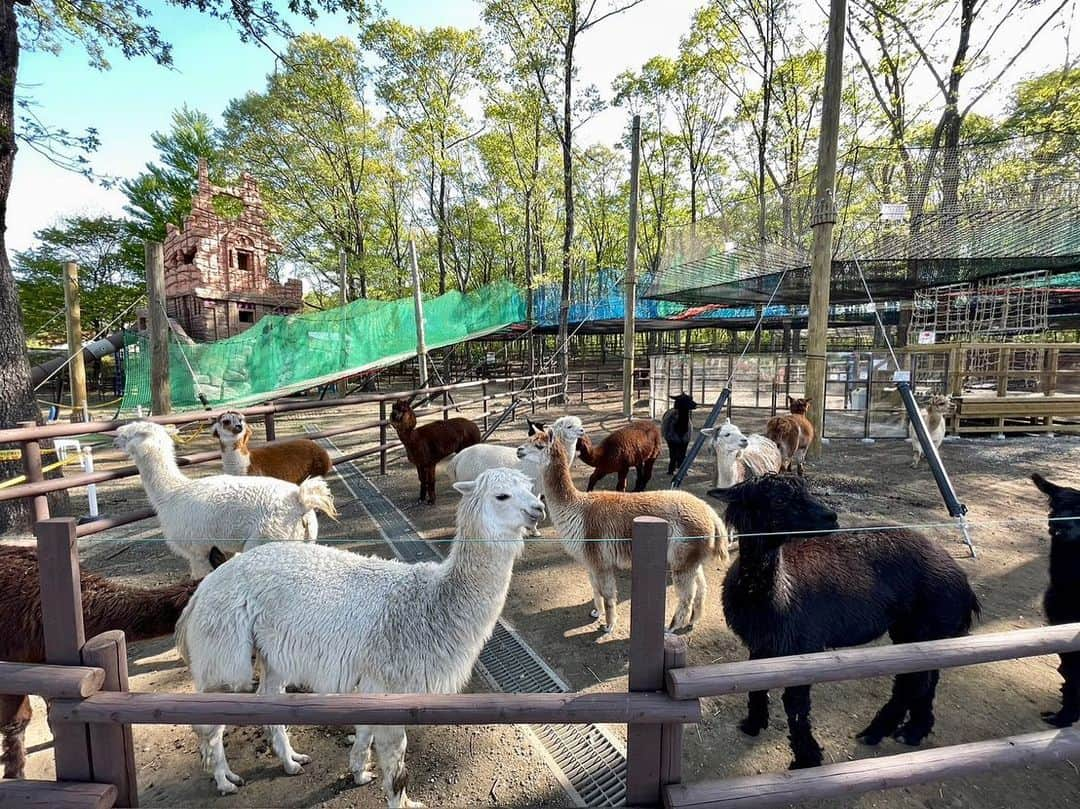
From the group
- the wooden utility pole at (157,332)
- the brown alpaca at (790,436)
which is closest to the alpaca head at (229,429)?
Result: the wooden utility pole at (157,332)

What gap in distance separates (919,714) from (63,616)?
4.03 metres

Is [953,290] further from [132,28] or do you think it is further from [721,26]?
[132,28]

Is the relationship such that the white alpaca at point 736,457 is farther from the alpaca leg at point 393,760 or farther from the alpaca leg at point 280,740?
the alpaca leg at point 280,740

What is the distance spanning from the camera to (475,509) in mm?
2332

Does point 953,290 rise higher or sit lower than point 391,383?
higher

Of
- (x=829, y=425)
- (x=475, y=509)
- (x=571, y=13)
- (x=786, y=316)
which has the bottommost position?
(x=829, y=425)

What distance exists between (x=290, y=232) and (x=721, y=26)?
23471 mm

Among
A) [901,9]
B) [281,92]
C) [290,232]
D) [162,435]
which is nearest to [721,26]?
[901,9]

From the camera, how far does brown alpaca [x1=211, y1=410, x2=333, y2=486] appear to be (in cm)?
482

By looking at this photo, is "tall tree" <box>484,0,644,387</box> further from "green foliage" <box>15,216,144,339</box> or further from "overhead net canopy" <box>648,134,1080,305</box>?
"green foliage" <box>15,216,144,339</box>

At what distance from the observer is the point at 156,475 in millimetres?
3738

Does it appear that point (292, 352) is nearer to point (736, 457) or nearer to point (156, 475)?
point (156, 475)

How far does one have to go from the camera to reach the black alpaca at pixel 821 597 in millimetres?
2402

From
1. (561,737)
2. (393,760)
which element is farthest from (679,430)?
(393,760)
